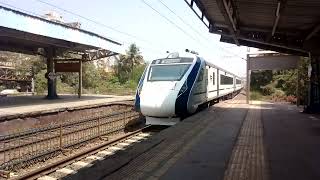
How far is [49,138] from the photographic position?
12070mm

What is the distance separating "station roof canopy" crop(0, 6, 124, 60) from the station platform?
399 inches

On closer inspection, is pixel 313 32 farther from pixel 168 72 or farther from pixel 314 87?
pixel 168 72

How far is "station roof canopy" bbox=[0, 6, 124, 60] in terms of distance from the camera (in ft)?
58.1

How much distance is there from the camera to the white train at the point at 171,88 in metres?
14.6

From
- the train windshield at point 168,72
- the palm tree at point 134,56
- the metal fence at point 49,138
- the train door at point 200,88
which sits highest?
the palm tree at point 134,56

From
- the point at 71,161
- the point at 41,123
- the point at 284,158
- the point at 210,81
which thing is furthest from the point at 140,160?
the point at 210,81

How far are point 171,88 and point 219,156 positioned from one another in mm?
7244

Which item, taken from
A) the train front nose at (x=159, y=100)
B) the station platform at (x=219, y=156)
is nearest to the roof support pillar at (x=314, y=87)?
the station platform at (x=219, y=156)

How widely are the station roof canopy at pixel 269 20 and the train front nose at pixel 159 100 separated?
2.84 metres

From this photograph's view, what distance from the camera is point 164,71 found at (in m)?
15.8

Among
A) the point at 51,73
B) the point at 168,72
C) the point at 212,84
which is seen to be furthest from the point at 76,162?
the point at 51,73

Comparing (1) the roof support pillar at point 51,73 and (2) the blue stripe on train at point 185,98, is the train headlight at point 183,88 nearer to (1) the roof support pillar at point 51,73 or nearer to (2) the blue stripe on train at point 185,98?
(2) the blue stripe on train at point 185,98

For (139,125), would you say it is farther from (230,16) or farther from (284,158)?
(284,158)

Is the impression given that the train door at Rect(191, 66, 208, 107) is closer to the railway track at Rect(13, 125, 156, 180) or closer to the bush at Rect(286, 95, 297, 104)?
the railway track at Rect(13, 125, 156, 180)
